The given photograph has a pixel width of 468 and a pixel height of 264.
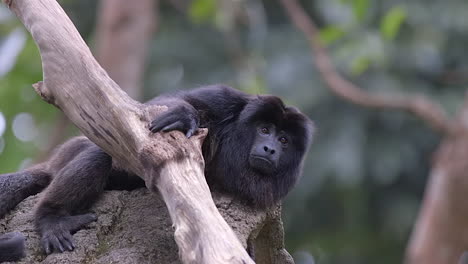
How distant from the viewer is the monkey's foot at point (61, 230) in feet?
17.8

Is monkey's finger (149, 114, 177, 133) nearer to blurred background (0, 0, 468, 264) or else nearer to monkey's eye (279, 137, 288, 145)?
monkey's eye (279, 137, 288, 145)

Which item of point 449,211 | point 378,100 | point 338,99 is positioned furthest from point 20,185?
point 338,99

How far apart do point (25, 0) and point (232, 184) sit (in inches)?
69.0

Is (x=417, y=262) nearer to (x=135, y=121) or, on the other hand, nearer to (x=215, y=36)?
(x=135, y=121)

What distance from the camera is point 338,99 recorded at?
19500mm

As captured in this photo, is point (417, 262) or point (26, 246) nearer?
point (26, 246)

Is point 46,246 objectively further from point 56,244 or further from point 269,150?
point 269,150

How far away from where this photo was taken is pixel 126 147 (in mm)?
4980

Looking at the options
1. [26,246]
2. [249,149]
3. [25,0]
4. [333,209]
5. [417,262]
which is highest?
[25,0]

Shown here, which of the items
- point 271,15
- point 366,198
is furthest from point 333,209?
point 271,15

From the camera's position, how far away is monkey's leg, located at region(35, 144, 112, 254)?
5484 mm

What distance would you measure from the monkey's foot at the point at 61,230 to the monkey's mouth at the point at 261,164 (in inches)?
43.2

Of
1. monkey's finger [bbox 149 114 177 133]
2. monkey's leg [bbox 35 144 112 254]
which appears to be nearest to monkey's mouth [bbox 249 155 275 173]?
monkey's leg [bbox 35 144 112 254]

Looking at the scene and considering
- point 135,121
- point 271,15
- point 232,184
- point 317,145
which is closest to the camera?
point 135,121
